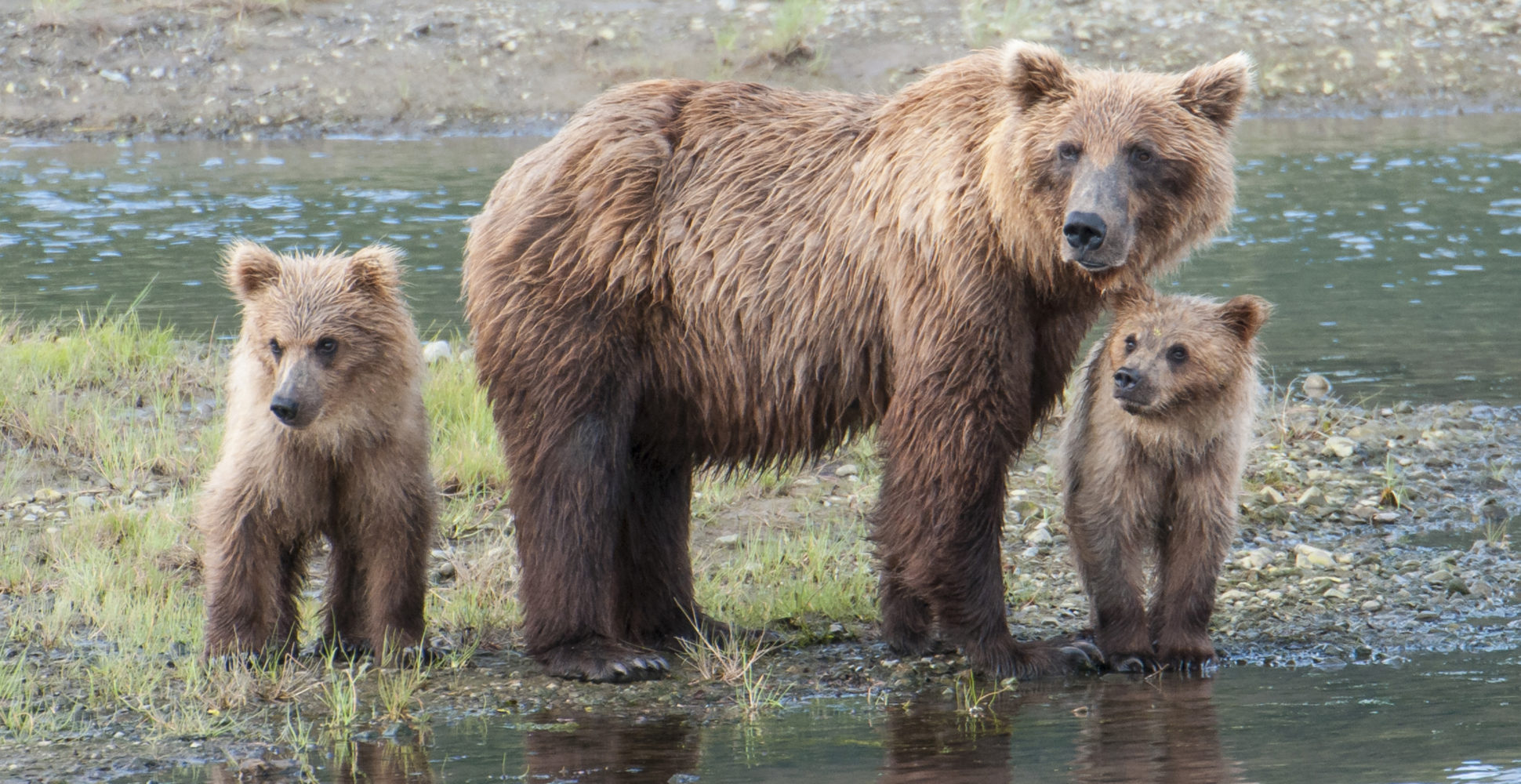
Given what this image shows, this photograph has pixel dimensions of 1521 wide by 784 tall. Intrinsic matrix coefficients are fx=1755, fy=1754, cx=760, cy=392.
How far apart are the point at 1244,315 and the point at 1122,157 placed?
0.95m

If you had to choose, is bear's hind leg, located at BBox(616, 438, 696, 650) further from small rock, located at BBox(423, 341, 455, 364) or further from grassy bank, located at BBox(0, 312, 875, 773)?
small rock, located at BBox(423, 341, 455, 364)

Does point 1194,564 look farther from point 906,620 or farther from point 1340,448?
point 1340,448

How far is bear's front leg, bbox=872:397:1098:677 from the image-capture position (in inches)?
212

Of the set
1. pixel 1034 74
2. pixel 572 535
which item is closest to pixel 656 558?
pixel 572 535

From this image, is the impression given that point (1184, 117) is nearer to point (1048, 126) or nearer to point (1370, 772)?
point (1048, 126)

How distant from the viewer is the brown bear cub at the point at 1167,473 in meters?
5.63

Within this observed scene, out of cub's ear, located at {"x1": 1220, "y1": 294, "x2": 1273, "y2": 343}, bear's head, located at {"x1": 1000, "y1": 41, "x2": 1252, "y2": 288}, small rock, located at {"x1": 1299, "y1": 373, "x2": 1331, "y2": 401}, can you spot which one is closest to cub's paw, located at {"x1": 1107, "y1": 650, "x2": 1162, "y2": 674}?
cub's ear, located at {"x1": 1220, "y1": 294, "x2": 1273, "y2": 343}

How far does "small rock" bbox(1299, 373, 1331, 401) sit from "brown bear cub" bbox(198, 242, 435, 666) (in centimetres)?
554

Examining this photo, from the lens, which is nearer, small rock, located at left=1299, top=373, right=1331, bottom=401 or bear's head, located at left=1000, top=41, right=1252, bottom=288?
bear's head, located at left=1000, top=41, right=1252, bottom=288

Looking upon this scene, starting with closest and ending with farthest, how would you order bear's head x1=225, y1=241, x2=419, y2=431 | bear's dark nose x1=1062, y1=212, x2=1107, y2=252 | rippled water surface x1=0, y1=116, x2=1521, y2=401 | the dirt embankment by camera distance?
bear's dark nose x1=1062, y1=212, x2=1107, y2=252, bear's head x1=225, y1=241, x2=419, y2=431, rippled water surface x1=0, y1=116, x2=1521, y2=401, the dirt embankment

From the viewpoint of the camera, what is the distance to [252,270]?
227 inches

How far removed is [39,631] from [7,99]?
51.8ft

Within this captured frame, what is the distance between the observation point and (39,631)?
6117mm

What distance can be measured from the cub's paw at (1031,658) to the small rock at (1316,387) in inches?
168
